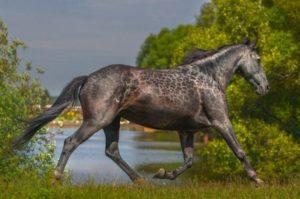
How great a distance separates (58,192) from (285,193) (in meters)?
3.39

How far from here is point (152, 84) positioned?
11.9 m

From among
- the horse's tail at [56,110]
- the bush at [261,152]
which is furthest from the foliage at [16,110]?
the bush at [261,152]

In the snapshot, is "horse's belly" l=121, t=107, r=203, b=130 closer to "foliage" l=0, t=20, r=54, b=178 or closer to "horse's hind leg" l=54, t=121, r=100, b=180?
"horse's hind leg" l=54, t=121, r=100, b=180

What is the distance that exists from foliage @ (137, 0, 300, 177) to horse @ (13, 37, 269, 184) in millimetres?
18553

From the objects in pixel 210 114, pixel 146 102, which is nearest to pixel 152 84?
pixel 146 102

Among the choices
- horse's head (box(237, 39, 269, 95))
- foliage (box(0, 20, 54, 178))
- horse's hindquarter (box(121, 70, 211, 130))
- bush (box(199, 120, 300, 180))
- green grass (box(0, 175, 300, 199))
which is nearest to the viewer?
green grass (box(0, 175, 300, 199))

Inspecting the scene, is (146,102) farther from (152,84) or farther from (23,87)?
(23,87)

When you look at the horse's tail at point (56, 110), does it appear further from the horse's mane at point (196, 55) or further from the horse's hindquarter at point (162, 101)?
the horse's mane at point (196, 55)

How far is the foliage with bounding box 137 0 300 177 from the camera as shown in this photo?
32188mm

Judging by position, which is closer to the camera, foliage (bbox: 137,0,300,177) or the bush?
the bush

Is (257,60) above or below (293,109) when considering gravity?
above

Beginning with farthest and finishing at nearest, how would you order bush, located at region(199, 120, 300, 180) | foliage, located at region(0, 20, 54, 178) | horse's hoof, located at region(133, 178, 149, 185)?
bush, located at region(199, 120, 300, 180) < foliage, located at region(0, 20, 54, 178) < horse's hoof, located at region(133, 178, 149, 185)

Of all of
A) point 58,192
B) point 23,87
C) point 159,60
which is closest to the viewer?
point 58,192

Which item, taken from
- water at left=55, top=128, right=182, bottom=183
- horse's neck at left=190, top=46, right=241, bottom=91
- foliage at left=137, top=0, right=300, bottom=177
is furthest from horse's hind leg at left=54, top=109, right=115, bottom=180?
foliage at left=137, top=0, right=300, bottom=177
